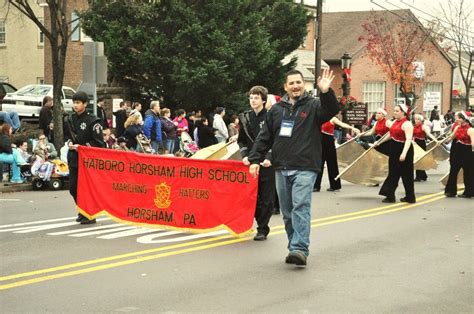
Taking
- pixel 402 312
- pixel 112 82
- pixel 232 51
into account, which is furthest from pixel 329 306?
pixel 112 82

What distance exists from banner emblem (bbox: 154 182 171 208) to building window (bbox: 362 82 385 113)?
4813 cm

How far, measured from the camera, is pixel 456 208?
49.6ft

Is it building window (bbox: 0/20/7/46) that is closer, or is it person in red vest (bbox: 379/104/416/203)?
person in red vest (bbox: 379/104/416/203)

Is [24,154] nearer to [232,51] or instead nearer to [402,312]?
[232,51]

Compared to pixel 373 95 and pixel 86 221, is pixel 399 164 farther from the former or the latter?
pixel 373 95

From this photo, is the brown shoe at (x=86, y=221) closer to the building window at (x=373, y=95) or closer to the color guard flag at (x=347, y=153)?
the color guard flag at (x=347, y=153)

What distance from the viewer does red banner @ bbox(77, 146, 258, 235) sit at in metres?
10.9

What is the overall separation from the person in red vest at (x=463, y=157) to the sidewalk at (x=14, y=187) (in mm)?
8839

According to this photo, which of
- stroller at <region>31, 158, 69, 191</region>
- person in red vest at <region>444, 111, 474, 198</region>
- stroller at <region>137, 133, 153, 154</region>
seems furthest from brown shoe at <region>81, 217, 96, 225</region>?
stroller at <region>137, 133, 153, 154</region>

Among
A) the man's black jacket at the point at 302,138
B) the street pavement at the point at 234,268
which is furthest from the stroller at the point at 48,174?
the man's black jacket at the point at 302,138

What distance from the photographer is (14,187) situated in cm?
A: 1850

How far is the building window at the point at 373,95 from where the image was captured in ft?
192

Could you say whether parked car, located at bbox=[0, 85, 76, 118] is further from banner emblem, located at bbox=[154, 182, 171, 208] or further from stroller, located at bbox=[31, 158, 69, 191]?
banner emblem, located at bbox=[154, 182, 171, 208]

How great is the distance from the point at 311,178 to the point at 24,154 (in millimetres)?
11601
